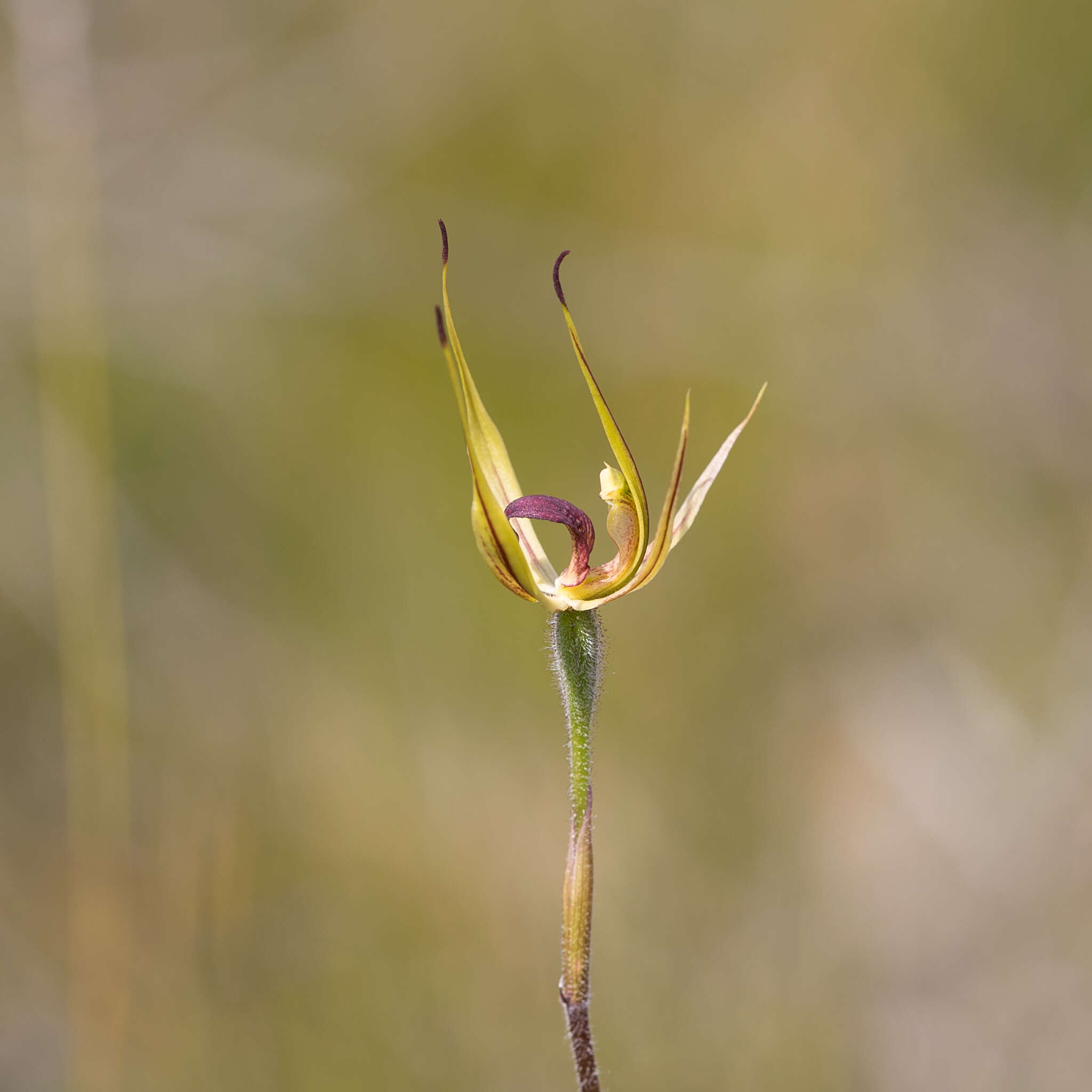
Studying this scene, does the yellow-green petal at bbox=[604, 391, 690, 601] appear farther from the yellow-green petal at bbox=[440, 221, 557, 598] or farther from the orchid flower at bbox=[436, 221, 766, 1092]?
the yellow-green petal at bbox=[440, 221, 557, 598]

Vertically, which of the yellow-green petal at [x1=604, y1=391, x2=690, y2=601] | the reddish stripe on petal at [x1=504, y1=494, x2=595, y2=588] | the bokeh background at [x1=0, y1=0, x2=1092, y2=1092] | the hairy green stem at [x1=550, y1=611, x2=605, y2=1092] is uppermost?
the bokeh background at [x1=0, y1=0, x2=1092, y2=1092]

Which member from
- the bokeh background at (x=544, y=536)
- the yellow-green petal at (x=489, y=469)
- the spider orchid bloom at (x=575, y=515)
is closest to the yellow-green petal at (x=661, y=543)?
the spider orchid bloom at (x=575, y=515)

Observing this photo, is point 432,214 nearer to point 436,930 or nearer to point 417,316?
point 417,316

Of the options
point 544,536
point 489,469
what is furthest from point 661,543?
point 544,536

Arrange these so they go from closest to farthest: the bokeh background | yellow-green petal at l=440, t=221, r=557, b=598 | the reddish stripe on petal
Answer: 1. yellow-green petal at l=440, t=221, r=557, b=598
2. the reddish stripe on petal
3. the bokeh background

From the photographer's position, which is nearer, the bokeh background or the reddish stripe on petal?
the reddish stripe on petal

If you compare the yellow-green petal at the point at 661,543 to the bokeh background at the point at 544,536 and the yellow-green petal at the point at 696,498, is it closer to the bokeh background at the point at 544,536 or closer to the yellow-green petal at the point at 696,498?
the yellow-green petal at the point at 696,498

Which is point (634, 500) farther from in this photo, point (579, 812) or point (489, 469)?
point (579, 812)

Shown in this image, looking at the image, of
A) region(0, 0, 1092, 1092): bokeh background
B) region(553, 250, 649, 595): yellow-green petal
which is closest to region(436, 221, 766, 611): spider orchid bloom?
region(553, 250, 649, 595): yellow-green petal
